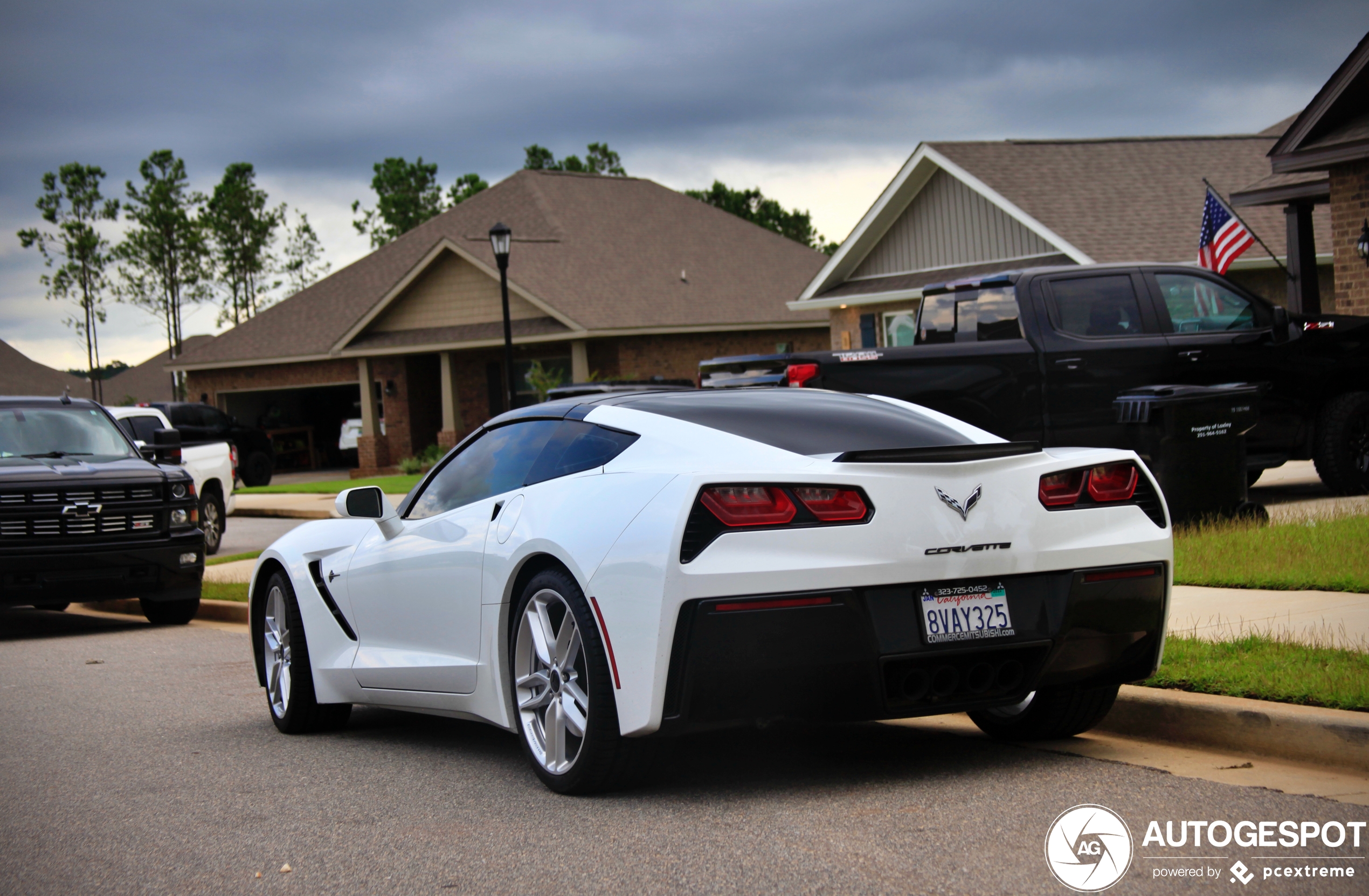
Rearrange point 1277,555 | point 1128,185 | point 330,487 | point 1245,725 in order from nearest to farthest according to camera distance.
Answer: point 1245,725, point 1277,555, point 1128,185, point 330,487

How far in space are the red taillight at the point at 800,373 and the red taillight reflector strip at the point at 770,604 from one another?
627 centimetres

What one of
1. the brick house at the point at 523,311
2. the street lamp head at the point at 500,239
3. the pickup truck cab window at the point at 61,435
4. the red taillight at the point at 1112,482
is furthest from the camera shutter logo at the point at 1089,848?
the brick house at the point at 523,311

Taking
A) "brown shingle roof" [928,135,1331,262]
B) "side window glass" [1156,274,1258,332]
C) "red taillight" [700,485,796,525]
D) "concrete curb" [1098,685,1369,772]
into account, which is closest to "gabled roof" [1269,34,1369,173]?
"side window glass" [1156,274,1258,332]

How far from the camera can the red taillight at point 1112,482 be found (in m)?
4.99

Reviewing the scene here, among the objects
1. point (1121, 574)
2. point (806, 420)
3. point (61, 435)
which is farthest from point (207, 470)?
point (1121, 574)

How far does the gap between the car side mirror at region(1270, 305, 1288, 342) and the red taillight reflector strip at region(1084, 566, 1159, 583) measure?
7890mm

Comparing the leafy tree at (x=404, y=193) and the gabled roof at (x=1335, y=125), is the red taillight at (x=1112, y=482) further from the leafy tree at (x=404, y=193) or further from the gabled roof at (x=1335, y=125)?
the leafy tree at (x=404, y=193)

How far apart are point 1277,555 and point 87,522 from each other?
29.7 ft

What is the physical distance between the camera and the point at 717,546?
4.39 m

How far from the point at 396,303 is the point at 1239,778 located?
104 feet

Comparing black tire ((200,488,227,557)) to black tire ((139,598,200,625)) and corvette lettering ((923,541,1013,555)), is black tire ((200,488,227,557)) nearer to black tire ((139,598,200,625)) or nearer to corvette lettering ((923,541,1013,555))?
black tire ((139,598,200,625))

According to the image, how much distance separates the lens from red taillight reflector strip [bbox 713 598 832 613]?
4.35 metres

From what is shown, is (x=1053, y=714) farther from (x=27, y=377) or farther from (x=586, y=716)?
(x=27, y=377)

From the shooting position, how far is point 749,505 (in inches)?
176
